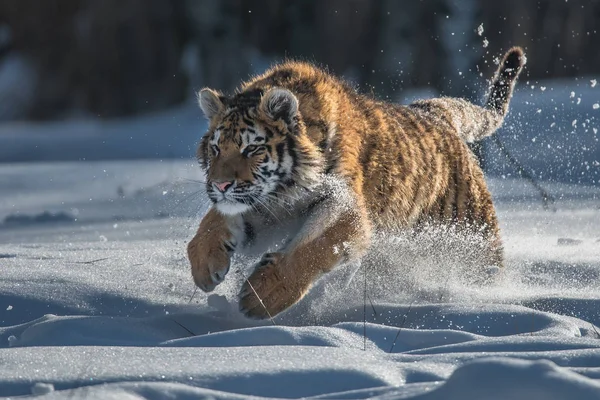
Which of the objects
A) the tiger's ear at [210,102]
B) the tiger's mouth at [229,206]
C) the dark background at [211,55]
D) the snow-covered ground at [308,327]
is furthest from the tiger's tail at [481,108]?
the dark background at [211,55]

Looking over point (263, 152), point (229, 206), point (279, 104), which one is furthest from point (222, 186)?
point (279, 104)

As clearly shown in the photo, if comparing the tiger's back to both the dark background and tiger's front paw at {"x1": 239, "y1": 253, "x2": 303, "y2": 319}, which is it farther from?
the dark background

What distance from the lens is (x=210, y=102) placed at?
4516 millimetres

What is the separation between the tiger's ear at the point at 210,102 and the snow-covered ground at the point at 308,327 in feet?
1.32

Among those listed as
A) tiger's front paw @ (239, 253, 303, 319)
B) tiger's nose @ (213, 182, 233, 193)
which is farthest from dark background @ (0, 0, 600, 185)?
tiger's front paw @ (239, 253, 303, 319)

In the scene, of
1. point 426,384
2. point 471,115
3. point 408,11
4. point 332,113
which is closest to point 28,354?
point 426,384

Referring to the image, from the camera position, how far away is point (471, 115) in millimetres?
5988

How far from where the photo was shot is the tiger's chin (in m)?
4.12

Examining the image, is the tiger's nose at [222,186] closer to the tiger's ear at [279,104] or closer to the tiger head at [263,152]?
the tiger head at [263,152]

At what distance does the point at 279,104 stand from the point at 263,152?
215 mm

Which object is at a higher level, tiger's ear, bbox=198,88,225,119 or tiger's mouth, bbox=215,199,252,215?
tiger's ear, bbox=198,88,225,119

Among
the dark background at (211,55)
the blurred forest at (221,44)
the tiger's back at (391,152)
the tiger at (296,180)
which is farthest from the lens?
the blurred forest at (221,44)

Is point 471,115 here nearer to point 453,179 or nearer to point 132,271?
point 453,179

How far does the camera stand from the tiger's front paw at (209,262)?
13.6ft
